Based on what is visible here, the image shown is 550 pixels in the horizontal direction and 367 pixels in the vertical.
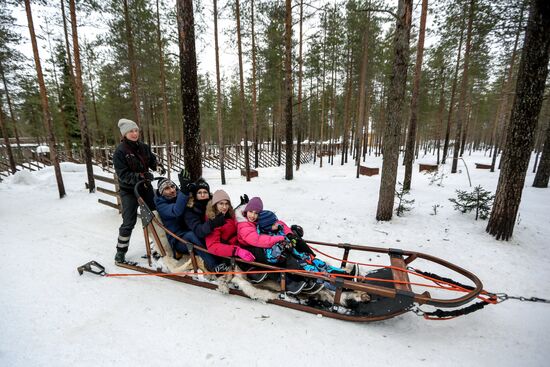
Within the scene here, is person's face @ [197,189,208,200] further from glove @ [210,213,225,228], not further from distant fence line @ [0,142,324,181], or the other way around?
distant fence line @ [0,142,324,181]

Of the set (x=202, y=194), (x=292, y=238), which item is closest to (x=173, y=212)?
(x=202, y=194)

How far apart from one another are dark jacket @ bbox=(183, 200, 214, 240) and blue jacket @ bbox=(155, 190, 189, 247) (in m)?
0.11

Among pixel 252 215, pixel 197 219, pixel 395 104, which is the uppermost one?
pixel 395 104

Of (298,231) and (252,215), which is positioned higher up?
(252,215)

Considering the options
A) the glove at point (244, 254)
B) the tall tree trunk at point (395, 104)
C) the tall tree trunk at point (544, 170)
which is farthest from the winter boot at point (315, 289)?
the tall tree trunk at point (544, 170)

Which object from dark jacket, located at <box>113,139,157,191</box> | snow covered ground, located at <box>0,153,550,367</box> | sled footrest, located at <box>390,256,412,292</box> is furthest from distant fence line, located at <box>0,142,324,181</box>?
sled footrest, located at <box>390,256,412,292</box>

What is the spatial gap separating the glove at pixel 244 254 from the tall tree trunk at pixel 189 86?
3.08 metres

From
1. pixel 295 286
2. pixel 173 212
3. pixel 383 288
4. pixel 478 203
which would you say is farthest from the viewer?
pixel 478 203

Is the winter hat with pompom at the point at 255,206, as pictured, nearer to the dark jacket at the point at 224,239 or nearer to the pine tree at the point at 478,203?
the dark jacket at the point at 224,239

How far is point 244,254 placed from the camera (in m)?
2.83

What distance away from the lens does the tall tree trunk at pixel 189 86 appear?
15.6ft

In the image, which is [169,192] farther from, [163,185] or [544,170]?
[544,170]

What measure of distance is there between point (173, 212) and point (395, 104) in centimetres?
508

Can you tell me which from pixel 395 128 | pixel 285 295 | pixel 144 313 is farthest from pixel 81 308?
pixel 395 128
